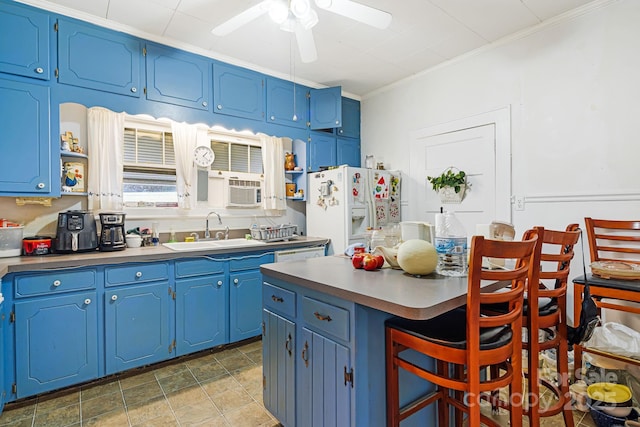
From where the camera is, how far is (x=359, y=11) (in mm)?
Result: 1923

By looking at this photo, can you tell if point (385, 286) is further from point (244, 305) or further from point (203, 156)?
point (203, 156)

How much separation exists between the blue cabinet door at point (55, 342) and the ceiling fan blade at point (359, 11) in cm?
242

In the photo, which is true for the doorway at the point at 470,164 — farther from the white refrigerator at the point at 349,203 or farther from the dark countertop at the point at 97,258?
the dark countertop at the point at 97,258

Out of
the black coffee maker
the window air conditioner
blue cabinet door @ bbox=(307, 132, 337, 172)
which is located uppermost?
blue cabinet door @ bbox=(307, 132, 337, 172)

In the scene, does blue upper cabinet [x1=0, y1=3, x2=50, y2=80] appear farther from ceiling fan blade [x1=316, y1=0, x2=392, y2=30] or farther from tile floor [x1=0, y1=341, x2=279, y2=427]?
tile floor [x1=0, y1=341, x2=279, y2=427]

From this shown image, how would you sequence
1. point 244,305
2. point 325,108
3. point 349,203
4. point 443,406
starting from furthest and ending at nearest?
point 325,108
point 349,203
point 244,305
point 443,406

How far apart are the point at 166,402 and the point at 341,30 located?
10.1ft

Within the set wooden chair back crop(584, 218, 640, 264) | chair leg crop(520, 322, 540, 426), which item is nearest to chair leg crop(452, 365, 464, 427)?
chair leg crop(520, 322, 540, 426)

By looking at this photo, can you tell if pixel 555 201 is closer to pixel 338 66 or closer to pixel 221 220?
pixel 338 66

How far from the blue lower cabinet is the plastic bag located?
5.91 feet

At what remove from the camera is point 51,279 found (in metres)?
2.09

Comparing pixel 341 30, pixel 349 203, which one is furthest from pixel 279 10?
pixel 349 203

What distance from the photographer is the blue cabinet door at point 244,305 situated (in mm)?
2857

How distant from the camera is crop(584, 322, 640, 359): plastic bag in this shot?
73.1 inches
